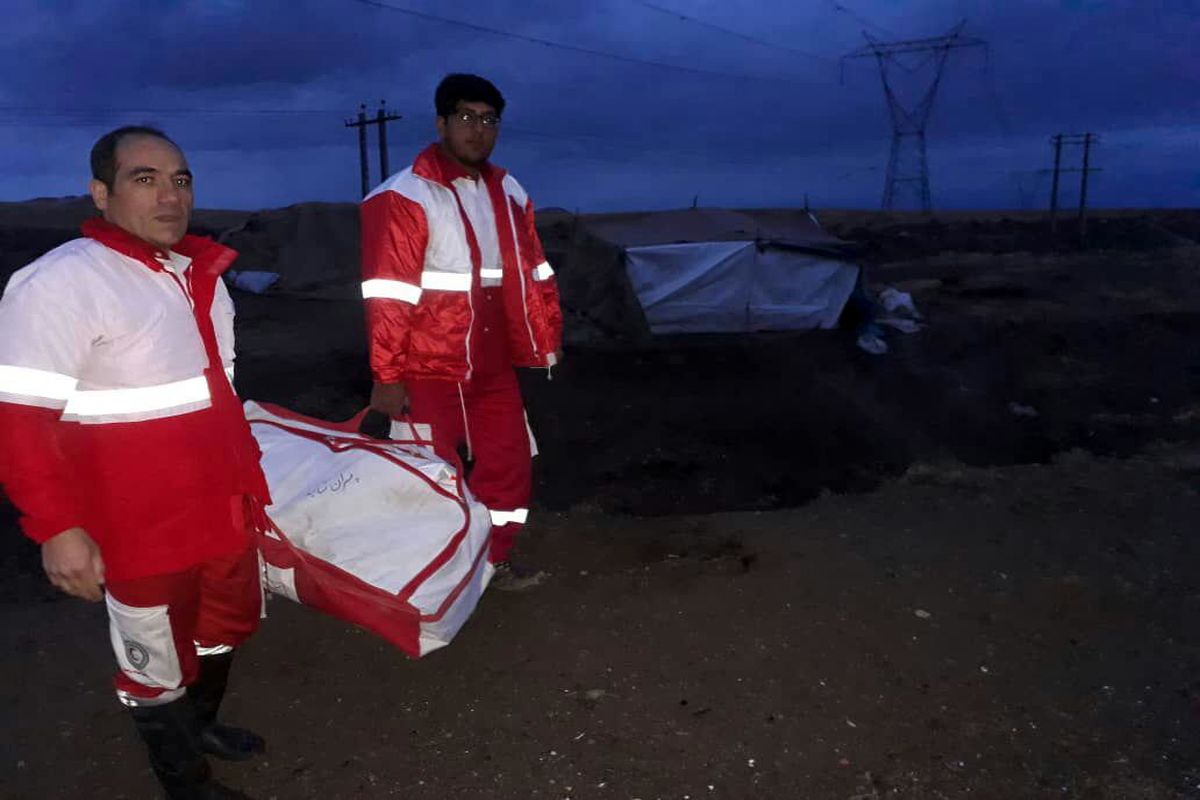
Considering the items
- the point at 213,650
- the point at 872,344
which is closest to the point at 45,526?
the point at 213,650

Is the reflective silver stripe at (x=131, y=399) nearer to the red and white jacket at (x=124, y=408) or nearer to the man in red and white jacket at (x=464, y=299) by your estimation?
the red and white jacket at (x=124, y=408)

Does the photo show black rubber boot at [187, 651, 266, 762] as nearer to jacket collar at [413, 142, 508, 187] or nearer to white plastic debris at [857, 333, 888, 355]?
jacket collar at [413, 142, 508, 187]

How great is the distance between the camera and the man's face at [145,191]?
2.35 m

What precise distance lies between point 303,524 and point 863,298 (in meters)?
11.8

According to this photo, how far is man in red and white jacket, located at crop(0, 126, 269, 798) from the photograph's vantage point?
2.14 metres

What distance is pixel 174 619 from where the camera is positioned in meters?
2.50

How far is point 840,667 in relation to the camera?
142 inches

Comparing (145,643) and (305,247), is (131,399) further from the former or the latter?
(305,247)

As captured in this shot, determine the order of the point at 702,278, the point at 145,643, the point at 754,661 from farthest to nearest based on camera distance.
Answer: the point at 702,278, the point at 754,661, the point at 145,643

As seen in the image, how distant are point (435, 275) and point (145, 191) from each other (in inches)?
60.6

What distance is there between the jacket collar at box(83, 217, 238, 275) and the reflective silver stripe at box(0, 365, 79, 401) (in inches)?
14.6

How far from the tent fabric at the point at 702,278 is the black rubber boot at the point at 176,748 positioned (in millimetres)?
10282

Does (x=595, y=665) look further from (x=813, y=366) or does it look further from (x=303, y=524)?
(x=813, y=366)

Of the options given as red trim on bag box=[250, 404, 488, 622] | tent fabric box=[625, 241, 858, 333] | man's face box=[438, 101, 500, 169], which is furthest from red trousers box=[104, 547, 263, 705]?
tent fabric box=[625, 241, 858, 333]
